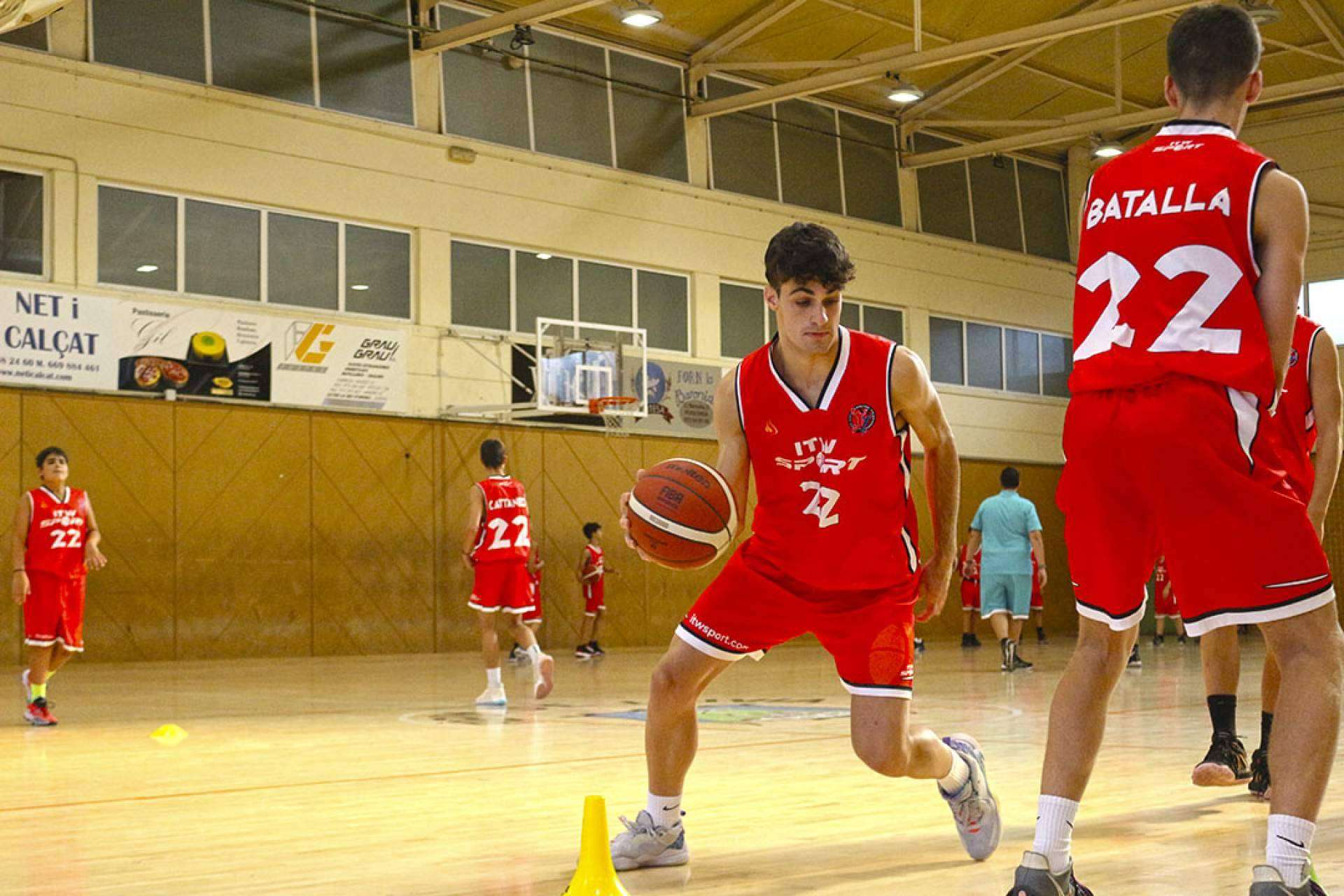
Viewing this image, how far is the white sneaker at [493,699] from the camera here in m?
10.8

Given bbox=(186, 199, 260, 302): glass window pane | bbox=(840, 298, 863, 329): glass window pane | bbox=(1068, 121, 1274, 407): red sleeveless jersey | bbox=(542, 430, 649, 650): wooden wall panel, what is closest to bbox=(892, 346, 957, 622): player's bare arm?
bbox=(1068, 121, 1274, 407): red sleeveless jersey

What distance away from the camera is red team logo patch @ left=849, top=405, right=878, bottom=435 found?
4355mm

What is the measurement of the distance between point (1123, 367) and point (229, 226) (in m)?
16.7

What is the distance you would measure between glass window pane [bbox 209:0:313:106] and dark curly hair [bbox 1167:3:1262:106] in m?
17.0

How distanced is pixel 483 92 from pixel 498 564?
459 inches

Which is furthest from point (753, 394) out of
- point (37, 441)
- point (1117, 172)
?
point (37, 441)

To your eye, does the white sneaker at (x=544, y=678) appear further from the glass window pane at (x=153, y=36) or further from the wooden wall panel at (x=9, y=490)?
the glass window pane at (x=153, y=36)

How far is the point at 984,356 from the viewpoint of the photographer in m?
27.4

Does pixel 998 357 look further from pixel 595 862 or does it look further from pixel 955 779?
pixel 595 862

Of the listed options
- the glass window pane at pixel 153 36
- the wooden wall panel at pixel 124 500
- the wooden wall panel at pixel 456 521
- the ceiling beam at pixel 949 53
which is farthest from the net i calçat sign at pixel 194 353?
the ceiling beam at pixel 949 53

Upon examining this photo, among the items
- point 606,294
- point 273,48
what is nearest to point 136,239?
point 273,48

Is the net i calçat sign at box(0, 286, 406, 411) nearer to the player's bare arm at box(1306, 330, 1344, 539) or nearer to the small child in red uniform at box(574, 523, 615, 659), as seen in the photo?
the small child in red uniform at box(574, 523, 615, 659)

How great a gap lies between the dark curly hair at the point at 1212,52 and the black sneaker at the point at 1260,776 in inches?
121

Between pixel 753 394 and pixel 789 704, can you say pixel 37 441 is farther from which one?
pixel 753 394
